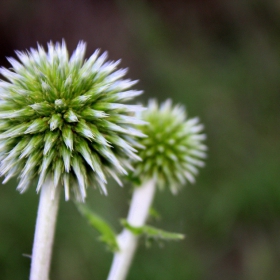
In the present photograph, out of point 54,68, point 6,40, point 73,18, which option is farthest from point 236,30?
point 54,68

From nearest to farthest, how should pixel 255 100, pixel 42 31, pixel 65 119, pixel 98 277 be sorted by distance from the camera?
pixel 65 119 < pixel 98 277 < pixel 255 100 < pixel 42 31

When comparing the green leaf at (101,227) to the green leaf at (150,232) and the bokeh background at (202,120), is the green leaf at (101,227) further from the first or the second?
the bokeh background at (202,120)

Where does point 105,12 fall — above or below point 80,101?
above

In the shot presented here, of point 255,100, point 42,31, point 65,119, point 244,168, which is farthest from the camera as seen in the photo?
point 42,31

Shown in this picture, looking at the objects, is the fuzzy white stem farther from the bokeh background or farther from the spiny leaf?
the bokeh background

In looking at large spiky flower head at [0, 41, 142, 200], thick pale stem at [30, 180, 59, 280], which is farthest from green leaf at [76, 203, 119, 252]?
thick pale stem at [30, 180, 59, 280]

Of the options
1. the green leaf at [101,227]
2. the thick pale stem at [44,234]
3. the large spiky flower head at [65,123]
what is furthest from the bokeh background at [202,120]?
the large spiky flower head at [65,123]

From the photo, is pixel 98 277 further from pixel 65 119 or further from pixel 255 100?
pixel 255 100
